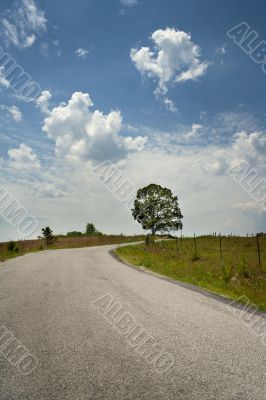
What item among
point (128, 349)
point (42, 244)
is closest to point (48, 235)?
point (42, 244)

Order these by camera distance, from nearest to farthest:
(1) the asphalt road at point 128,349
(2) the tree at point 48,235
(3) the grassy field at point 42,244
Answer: (1) the asphalt road at point 128,349
(3) the grassy field at point 42,244
(2) the tree at point 48,235

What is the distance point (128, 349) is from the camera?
5.07m

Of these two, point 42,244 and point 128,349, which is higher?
point 42,244

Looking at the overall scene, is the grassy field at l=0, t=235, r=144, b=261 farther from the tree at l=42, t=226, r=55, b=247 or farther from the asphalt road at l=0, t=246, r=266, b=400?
the asphalt road at l=0, t=246, r=266, b=400

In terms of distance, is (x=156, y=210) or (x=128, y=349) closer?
(x=128, y=349)

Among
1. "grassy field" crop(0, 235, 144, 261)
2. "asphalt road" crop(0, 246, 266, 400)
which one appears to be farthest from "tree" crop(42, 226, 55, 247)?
"asphalt road" crop(0, 246, 266, 400)

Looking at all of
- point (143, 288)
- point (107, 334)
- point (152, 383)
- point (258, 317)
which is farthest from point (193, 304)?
point (152, 383)

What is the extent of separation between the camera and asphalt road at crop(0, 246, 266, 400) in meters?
3.76

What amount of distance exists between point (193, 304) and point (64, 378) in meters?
5.08

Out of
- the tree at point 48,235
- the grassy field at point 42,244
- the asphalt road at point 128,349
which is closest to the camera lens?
the asphalt road at point 128,349

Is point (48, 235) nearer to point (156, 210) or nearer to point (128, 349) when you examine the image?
point (156, 210)

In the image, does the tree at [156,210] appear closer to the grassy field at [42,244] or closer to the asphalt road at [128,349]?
the grassy field at [42,244]

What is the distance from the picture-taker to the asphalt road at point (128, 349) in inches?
148

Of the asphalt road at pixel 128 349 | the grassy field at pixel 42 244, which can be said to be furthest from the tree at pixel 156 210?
the asphalt road at pixel 128 349
